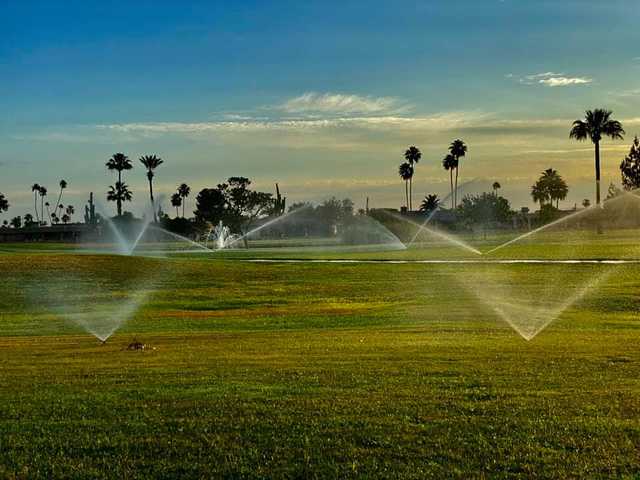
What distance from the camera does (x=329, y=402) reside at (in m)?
12.6

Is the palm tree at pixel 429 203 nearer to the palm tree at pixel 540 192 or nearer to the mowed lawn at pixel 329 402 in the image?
the palm tree at pixel 540 192

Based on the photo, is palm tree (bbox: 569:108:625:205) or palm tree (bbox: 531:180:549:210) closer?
palm tree (bbox: 569:108:625:205)

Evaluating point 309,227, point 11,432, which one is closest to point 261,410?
point 11,432

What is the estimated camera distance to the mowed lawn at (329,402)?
980cm

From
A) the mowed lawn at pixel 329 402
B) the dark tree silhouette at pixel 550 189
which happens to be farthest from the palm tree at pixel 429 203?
the mowed lawn at pixel 329 402

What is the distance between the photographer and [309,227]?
162 metres

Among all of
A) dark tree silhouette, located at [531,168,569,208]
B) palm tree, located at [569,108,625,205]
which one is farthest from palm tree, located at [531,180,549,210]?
palm tree, located at [569,108,625,205]

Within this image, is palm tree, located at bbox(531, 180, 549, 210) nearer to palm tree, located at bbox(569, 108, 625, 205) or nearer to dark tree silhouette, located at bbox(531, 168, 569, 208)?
dark tree silhouette, located at bbox(531, 168, 569, 208)

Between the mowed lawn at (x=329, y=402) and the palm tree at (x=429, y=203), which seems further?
the palm tree at (x=429, y=203)

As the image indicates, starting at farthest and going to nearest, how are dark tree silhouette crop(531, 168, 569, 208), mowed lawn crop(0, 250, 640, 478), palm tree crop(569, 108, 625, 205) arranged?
dark tree silhouette crop(531, 168, 569, 208)
palm tree crop(569, 108, 625, 205)
mowed lawn crop(0, 250, 640, 478)

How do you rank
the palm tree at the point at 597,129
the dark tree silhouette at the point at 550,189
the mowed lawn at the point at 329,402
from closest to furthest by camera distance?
the mowed lawn at the point at 329,402 < the palm tree at the point at 597,129 < the dark tree silhouette at the point at 550,189

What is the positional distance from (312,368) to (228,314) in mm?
20947

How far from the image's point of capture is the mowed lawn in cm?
980

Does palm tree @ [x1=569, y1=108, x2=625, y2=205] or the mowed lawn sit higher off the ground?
palm tree @ [x1=569, y1=108, x2=625, y2=205]
